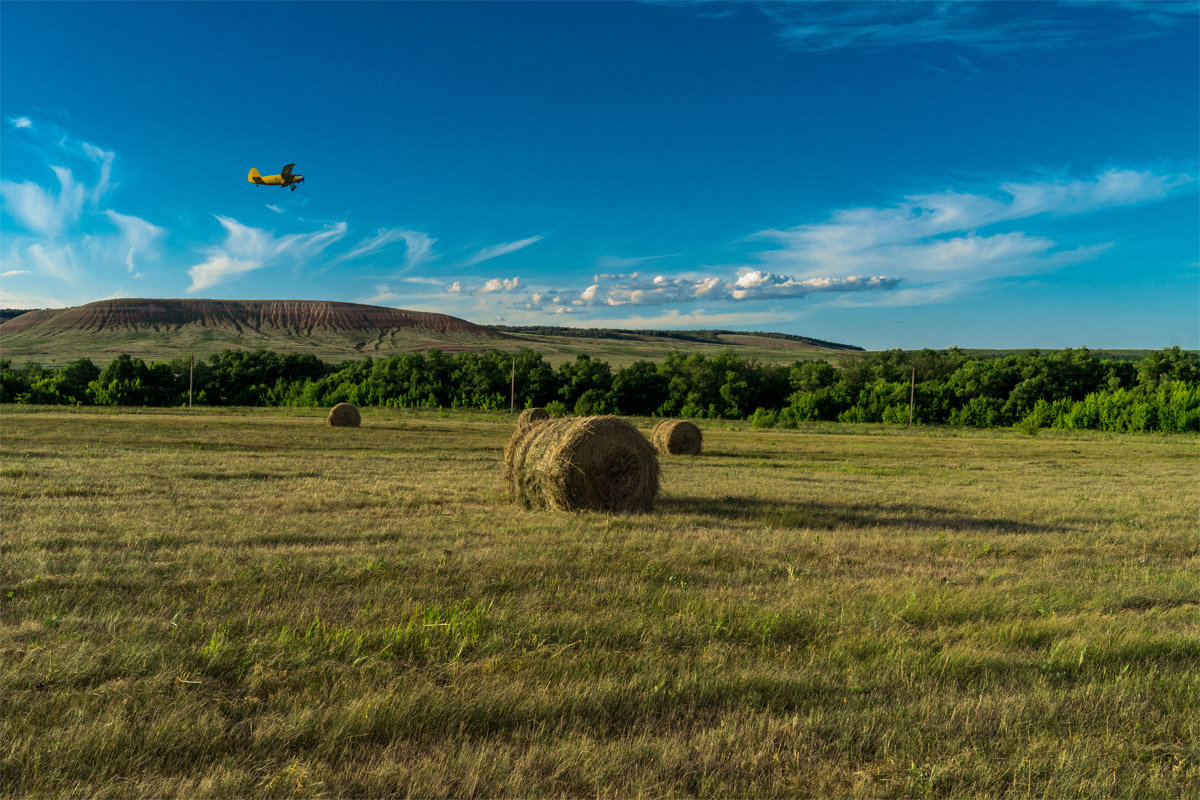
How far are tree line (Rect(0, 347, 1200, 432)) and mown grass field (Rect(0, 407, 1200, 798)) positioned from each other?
46.4 meters

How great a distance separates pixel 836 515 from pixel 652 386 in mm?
49261

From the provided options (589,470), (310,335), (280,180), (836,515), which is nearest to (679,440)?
(836,515)

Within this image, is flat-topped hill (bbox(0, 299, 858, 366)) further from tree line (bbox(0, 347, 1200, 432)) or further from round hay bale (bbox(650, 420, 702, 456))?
round hay bale (bbox(650, 420, 702, 456))

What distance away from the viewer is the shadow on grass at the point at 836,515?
11438mm

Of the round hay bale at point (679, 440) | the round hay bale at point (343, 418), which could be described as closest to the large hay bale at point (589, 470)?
the round hay bale at point (679, 440)

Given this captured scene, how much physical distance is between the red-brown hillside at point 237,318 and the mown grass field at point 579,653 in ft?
475

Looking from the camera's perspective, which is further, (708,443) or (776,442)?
(776,442)

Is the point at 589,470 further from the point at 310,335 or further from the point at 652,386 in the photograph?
the point at 310,335

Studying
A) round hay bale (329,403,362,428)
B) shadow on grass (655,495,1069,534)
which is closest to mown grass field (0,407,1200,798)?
shadow on grass (655,495,1069,534)

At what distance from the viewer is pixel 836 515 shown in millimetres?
12305

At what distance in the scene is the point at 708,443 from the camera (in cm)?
3291

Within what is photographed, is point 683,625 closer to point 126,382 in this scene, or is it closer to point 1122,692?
point 1122,692

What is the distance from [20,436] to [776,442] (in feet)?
96.5

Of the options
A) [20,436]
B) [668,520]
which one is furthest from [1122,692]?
[20,436]
